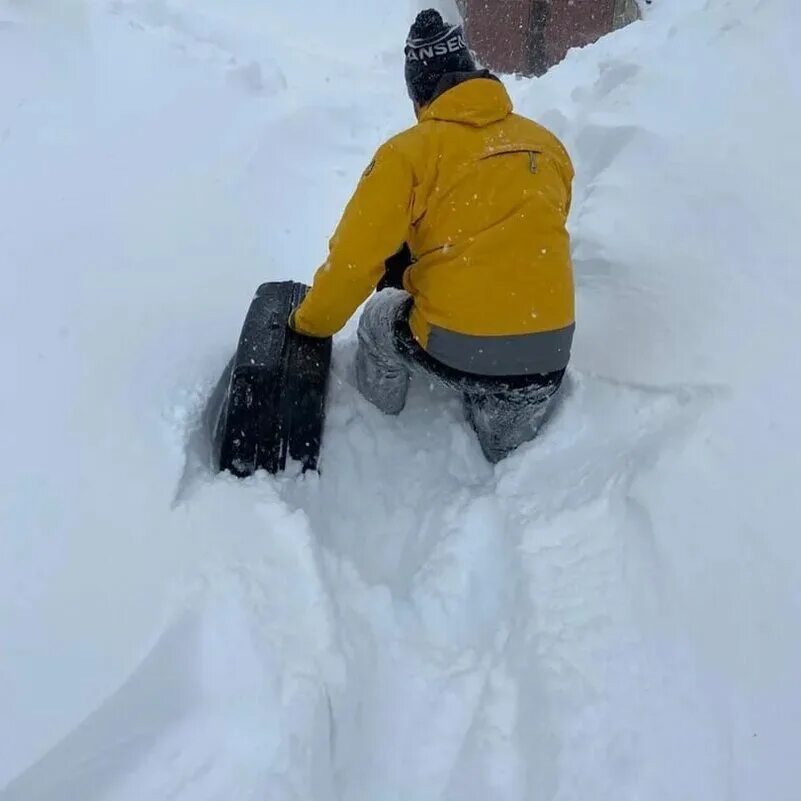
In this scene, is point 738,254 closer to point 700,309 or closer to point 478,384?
point 700,309

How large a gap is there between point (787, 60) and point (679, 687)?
2985 millimetres

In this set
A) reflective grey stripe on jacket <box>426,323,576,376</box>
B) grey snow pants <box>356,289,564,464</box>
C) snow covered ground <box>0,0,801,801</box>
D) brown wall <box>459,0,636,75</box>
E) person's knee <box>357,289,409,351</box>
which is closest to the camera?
snow covered ground <box>0,0,801,801</box>

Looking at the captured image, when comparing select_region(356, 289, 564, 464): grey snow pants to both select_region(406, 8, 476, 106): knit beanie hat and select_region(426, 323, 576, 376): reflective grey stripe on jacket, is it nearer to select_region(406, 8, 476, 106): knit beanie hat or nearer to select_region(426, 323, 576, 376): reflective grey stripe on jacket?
select_region(426, 323, 576, 376): reflective grey stripe on jacket

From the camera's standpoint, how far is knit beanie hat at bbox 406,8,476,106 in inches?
85.9

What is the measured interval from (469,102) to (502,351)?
2.15ft

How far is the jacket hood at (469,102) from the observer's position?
2.12 m

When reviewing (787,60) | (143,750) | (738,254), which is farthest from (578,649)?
(787,60)

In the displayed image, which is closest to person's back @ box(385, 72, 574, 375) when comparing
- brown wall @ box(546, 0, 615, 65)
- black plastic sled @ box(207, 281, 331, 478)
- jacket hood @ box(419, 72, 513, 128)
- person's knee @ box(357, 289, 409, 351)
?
jacket hood @ box(419, 72, 513, 128)

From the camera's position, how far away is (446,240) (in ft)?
7.16

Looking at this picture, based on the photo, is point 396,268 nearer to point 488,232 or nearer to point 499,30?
point 488,232

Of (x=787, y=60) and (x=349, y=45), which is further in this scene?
(x=349, y=45)

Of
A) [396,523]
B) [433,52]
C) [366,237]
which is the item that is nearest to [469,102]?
[433,52]

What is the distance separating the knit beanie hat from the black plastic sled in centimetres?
80

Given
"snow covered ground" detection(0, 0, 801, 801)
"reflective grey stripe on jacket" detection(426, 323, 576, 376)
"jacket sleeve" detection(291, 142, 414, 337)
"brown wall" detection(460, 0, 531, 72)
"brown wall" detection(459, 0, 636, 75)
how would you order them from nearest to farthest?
"snow covered ground" detection(0, 0, 801, 801) < "jacket sleeve" detection(291, 142, 414, 337) < "reflective grey stripe on jacket" detection(426, 323, 576, 376) < "brown wall" detection(459, 0, 636, 75) < "brown wall" detection(460, 0, 531, 72)
